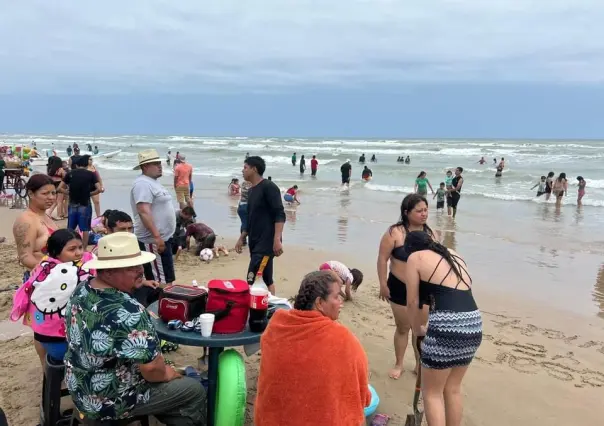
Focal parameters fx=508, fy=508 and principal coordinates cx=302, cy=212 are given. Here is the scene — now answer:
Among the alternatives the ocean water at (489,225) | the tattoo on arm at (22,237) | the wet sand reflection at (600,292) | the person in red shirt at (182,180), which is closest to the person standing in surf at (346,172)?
the ocean water at (489,225)

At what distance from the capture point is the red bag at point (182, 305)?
311 cm

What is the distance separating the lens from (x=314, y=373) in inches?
88.1

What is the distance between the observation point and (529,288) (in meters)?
7.77

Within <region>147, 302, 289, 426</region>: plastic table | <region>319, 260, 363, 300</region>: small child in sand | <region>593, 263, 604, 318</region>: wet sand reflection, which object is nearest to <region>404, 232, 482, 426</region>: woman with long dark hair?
<region>147, 302, 289, 426</region>: plastic table

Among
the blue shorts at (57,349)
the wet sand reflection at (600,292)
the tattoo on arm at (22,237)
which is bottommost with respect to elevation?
the wet sand reflection at (600,292)

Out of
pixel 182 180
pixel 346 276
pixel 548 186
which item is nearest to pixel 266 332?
pixel 346 276

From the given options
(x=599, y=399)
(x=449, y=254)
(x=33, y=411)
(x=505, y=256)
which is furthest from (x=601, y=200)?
(x=33, y=411)

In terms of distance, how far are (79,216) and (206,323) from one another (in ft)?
18.8

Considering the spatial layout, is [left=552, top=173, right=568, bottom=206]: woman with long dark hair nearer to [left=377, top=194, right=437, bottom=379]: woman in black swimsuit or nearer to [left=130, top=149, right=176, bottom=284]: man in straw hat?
[left=377, top=194, right=437, bottom=379]: woman in black swimsuit

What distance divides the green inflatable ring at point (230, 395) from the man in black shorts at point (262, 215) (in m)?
1.96

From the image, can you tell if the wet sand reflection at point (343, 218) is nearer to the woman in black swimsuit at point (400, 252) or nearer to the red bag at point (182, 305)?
the woman in black swimsuit at point (400, 252)

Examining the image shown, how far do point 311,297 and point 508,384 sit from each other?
9.54ft

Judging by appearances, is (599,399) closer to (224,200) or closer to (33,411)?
(33,411)

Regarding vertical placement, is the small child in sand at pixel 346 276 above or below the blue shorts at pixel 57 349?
below
